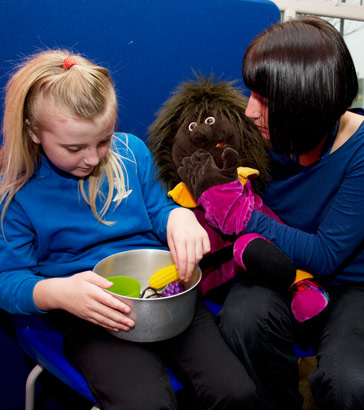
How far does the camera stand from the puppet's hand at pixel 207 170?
741 mm

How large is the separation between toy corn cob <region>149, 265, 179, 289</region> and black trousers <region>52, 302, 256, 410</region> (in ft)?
0.36

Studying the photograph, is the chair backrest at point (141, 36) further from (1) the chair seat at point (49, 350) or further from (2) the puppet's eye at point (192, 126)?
(1) the chair seat at point (49, 350)

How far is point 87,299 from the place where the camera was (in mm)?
580

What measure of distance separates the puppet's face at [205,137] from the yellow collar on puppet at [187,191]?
0.16 feet

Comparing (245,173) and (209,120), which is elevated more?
(209,120)

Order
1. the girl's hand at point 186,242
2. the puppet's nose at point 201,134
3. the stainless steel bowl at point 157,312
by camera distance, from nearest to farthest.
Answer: the stainless steel bowl at point 157,312
the girl's hand at point 186,242
the puppet's nose at point 201,134

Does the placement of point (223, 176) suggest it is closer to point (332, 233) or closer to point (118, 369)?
point (332, 233)

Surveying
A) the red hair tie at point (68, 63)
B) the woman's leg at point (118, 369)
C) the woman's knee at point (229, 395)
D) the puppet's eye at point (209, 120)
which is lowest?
the woman's knee at point (229, 395)

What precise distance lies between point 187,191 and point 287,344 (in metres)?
0.36

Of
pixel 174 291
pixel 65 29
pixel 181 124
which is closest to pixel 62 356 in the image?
pixel 174 291

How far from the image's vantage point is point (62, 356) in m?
0.69

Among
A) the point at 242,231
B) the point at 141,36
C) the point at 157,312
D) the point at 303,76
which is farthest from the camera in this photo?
the point at 141,36

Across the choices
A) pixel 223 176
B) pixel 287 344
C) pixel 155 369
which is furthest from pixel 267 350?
pixel 223 176

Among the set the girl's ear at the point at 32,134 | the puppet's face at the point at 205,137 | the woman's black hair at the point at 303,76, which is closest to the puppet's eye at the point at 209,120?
the puppet's face at the point at 205,137
